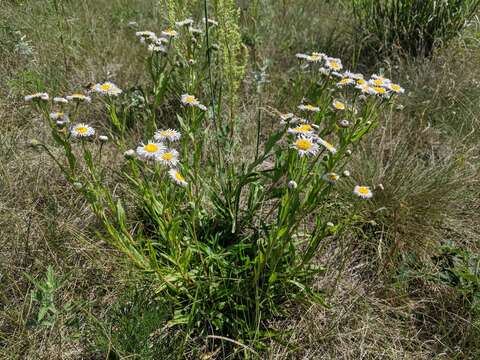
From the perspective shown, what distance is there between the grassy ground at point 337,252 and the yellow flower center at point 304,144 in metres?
0.54

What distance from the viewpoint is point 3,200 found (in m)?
2.29

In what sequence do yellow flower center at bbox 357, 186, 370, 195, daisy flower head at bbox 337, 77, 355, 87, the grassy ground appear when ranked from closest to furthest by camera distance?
yellow flower center at bbox 357, 186, 370, 195
the grassy ground
daisy flower head at bbox 337, 77, 355, 87

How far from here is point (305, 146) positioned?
1.56 meters

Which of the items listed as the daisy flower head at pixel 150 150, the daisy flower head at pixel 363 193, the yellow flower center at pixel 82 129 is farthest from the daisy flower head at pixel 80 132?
the daisy flower head at pixel 363 193

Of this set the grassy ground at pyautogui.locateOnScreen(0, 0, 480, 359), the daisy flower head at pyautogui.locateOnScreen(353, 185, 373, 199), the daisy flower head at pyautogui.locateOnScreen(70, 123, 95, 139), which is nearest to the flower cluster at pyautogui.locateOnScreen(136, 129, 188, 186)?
the daisy flower head at pyautogui.locateOnScreen(70, 123, 95, 139)

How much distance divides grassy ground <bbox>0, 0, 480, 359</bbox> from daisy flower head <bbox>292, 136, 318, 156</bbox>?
0.52 metres

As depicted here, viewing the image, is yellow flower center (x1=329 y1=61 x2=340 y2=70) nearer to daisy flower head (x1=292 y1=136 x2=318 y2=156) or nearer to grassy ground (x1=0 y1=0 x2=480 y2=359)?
daisy flower head (x1=292 y1=136 x2=318 y2=156)

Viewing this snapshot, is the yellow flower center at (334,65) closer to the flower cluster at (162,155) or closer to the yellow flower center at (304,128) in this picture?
the yellow flower center at (304,128)

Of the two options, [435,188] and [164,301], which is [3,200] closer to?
[164,301]

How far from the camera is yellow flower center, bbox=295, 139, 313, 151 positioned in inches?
61.4

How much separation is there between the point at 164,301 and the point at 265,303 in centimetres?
45

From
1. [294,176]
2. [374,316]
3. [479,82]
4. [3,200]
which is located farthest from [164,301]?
[479,82]

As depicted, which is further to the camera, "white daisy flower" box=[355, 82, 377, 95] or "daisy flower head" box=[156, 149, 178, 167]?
"white daisy flower" box=[355, 82, 377, 95]

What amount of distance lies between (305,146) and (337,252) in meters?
0.81
